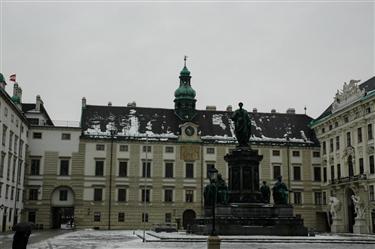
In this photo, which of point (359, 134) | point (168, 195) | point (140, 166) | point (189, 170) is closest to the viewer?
point (359, 134)

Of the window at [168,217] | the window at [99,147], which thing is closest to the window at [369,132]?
the window at [168,217]

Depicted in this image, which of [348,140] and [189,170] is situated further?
[189,170]

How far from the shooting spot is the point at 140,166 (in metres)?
63.7

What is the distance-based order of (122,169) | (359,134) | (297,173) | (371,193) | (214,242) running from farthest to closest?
(297,173)
(122,169)
(359,134)
(371,193)
(214,242)

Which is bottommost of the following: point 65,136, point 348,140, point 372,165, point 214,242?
point 214,242

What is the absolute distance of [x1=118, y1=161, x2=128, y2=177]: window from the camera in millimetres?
63375

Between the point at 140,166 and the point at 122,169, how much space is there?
221 cm

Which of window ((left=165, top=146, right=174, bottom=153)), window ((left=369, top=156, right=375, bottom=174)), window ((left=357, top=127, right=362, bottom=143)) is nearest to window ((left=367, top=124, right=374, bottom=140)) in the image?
window ((left=357, top=127, right=362, bottom=143))

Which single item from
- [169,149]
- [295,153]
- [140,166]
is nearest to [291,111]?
[295,153]

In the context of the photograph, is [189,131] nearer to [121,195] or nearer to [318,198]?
[121,195]

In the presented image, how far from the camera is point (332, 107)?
208 feet

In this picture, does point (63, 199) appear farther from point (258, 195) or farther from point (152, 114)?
point (258, 195)

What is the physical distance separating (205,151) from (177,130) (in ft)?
15.3

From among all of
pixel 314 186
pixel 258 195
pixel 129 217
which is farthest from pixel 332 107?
pixel 258 195
